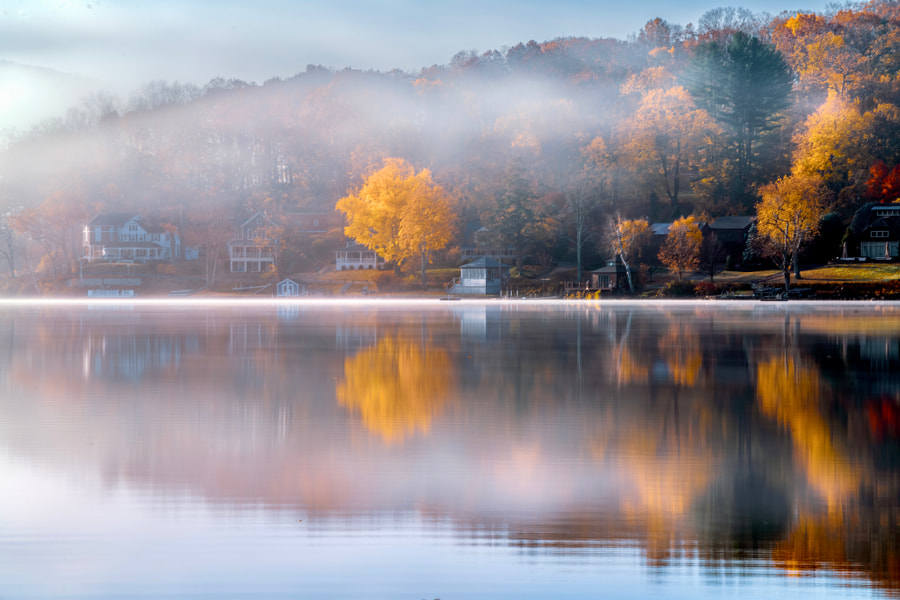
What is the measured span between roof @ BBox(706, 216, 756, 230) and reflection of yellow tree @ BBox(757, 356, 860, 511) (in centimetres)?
7046

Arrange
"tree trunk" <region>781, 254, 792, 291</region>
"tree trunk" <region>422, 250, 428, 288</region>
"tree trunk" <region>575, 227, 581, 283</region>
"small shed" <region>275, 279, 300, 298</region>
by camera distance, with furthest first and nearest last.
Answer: "small shed" <region>275, 279, 300, 298</region>
"tree trunk" <region>422, 250, 428, 288</region>
"tree trunk" <region>575, 227, 581, 283</region>
"tree trunk" <region>781, 254, 792, 291</region>

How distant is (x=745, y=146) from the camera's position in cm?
9744

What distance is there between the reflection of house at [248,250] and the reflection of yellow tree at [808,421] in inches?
3787

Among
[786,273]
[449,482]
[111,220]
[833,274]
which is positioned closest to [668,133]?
[833,274]

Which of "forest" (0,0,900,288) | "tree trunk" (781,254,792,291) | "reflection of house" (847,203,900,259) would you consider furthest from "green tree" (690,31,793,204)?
"tree trunk" (781,254,792,291)

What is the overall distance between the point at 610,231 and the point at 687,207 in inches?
595

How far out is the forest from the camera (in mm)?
92750

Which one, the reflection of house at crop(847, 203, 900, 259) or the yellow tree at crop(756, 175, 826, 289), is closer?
the yellow tree at crop(756, 175, 826, 289)

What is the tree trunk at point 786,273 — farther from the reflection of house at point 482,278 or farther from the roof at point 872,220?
the reflection of house at point 482,278

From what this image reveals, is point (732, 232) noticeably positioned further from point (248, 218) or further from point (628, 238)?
point (248, 218)

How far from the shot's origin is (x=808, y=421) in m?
13.1

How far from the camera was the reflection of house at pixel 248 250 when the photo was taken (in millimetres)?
111562

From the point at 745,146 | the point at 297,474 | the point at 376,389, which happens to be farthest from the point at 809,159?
the point at 297,474

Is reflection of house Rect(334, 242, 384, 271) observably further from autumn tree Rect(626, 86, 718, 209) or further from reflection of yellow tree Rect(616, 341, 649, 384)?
reflection of yellow tree Rect(616, 341, 649, 384)
